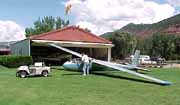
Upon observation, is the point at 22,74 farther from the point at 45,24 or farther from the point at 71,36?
the point at 45,24

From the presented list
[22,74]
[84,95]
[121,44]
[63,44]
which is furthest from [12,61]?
[121,44]

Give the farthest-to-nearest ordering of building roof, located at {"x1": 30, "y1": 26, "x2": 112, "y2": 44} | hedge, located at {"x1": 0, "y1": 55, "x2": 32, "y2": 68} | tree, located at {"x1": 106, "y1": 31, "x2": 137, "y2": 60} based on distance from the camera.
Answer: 1. tree, located at {"x1": 106, "y1": 31, "x2": 137, "y2": 60}
2. building roof, located at {"x1": 30, "y1": 26, "x2": 112, "y2": 44}
3. hedge, located at {"x1": 0, "y1": 55, "x2": 32, "y2": 68}

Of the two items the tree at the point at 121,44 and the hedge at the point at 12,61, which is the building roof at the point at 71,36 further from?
the tree at the point at 121,44

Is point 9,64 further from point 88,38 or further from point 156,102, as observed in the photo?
point 156,102

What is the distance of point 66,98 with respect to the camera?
12891 millimetres

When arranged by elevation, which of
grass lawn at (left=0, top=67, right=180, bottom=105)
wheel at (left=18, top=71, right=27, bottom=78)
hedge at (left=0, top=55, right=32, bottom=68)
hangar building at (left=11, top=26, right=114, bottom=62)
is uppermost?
hangar building at (left=11, top=26, right=114, bottom=62)

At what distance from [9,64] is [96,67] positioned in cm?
972

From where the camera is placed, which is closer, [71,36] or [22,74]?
[22,74]

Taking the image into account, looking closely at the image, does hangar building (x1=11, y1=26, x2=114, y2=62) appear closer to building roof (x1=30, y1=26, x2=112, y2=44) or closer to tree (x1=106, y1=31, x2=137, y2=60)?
building roof (x1=30, y1=26, x2=112, y2=44)

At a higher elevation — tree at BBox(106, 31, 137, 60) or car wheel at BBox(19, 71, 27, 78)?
tree at BBox(106, 31, 137, 60)

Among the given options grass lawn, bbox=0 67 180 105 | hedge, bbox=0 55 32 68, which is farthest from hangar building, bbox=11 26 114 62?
grass lawn, bbox=0 67 180 105

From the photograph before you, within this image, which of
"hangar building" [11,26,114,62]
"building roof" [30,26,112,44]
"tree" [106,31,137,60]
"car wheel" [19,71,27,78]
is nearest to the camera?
"car wheel" [19,71,27,78]

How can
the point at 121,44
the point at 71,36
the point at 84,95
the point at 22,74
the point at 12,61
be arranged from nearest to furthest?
the point at 84,95, the point at 22,74, the point at 12,61, the point at 71,36, the point at 121,44

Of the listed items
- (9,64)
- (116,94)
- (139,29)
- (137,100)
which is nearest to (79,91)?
(116,94)
